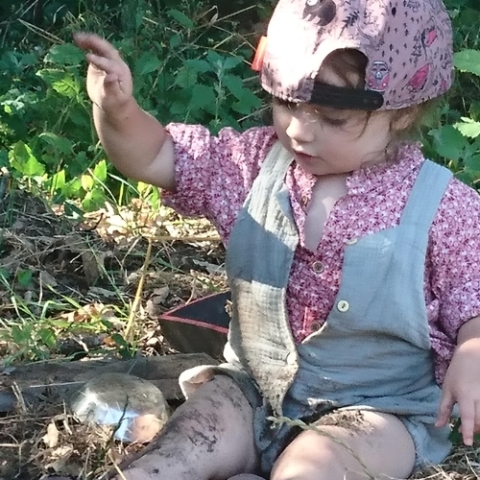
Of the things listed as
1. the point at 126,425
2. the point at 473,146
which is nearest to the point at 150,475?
the point at 126,425

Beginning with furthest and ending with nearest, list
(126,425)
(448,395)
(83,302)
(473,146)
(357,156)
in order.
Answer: (473,146) < (83,302) < (126,425) < (357,156) < (448,395)

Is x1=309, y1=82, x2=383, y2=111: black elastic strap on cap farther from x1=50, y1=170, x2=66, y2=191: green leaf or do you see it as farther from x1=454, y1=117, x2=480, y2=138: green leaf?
x1=50, y1=170, x2=66, y2=191: green leaf

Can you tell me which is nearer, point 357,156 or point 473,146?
point 357,156

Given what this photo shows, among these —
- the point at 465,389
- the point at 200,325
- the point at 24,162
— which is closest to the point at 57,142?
the point at 24,162

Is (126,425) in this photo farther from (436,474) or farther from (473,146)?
(473,146)

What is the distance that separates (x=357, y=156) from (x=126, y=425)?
0.69 m

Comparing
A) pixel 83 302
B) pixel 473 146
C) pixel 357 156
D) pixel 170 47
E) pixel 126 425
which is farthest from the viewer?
pixel 170 47

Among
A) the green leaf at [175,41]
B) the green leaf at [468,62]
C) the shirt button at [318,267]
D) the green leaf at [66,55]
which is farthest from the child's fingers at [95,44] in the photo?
the green leaf at [175,41]

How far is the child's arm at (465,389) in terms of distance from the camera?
179 centimetres

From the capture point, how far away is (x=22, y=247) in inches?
118

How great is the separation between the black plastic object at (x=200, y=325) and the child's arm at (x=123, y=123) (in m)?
0.50

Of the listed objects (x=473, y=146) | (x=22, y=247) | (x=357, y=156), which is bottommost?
(x=22, y=247)

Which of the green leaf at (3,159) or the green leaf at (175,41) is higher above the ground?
the green leaf at (175,41)

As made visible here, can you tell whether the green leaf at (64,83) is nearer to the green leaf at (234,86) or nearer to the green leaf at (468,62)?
the green leaf at (234,86)
